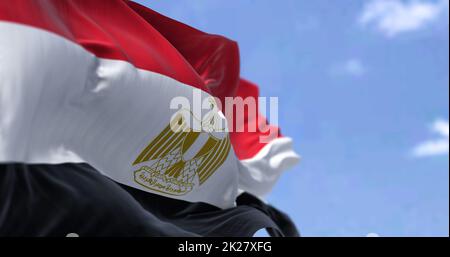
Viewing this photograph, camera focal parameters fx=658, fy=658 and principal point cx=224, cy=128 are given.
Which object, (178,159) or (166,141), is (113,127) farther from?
(178,159)

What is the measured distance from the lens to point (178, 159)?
9.39m

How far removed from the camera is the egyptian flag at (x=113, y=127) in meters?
6.78

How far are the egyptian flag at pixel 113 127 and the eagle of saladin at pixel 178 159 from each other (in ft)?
0.06

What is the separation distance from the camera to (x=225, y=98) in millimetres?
11672

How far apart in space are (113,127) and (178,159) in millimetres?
1393

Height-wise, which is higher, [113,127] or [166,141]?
[166,141]

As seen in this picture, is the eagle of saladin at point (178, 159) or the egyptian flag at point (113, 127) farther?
the eagle of saladin at point (178, 159)

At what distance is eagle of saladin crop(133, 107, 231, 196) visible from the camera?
29.4ft

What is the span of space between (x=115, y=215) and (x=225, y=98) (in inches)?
186

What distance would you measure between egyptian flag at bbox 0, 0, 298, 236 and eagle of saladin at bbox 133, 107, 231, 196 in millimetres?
17

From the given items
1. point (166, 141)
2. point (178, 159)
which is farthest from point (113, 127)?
point (178, 159)
